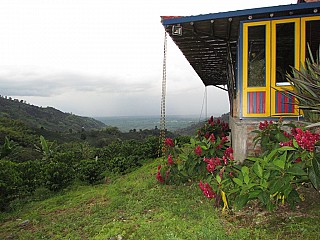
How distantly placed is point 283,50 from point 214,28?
5.75 ft

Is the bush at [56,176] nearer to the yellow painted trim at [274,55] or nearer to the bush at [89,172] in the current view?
the bush at [89,172]

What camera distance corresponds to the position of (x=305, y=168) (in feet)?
12.3

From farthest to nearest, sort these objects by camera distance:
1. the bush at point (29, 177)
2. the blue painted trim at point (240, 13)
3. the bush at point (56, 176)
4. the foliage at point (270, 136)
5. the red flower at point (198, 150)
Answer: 1. the bush at point (56, 176)
2. the bush at point (29, 177)
3. the blue painted trim at point (240, 13)
4. the red flower at point (198, 150)
5. the foliage at point (270, 136)

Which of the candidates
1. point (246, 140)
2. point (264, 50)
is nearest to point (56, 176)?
point (246, 140)

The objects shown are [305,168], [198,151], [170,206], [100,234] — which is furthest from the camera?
[198,151]

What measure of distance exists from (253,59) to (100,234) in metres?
5.02

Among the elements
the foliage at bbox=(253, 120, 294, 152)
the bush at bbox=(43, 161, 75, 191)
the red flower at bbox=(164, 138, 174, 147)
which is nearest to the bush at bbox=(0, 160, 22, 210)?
the bush at bbox=(43, 161, 75, 191)

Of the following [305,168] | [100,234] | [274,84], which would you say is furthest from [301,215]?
[274,84]

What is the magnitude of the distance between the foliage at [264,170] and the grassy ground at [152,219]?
273 mm

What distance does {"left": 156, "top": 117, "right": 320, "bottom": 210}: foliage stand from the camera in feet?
11.6

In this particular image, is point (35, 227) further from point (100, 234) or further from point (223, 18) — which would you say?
point (223, 18)

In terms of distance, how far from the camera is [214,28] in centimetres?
738

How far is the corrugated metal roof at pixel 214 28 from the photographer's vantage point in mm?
6344

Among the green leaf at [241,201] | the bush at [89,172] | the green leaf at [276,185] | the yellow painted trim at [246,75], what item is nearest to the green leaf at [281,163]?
the green leaf at [276,185]
